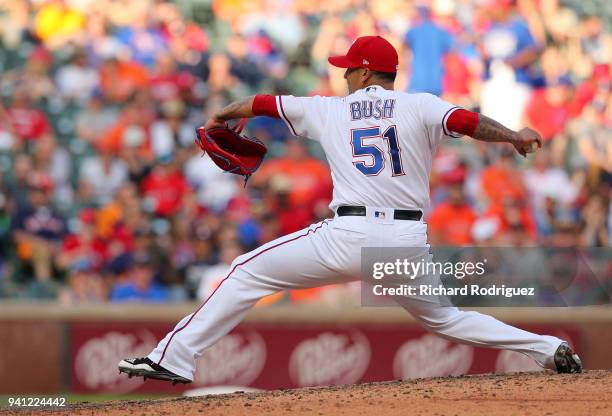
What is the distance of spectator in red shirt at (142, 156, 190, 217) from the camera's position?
1088cm

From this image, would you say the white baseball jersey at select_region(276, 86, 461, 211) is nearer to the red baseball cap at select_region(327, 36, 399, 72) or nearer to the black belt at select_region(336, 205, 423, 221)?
the black belt at select_region(336, 205, 423, 221)

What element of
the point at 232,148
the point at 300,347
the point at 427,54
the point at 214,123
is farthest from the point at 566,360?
the point at 427,54

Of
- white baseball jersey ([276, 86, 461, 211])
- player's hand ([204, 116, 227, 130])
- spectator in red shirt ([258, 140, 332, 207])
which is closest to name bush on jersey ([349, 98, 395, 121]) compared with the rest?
white baseball jersey ([276, 86, 461, 211])

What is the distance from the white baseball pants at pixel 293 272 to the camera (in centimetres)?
546

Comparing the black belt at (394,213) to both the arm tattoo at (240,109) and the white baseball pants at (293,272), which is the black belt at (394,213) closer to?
the white baseball pants at (293,272)

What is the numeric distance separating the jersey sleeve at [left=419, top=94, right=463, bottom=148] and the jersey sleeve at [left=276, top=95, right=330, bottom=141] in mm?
480

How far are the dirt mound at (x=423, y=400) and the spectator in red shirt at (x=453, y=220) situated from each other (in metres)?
3.66

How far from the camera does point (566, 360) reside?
5.97 meters

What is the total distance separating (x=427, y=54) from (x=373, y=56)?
22.2ft

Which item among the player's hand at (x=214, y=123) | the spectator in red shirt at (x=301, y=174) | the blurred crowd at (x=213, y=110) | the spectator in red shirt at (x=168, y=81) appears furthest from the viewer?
the spectator in red shirt at (x=168, y=81)

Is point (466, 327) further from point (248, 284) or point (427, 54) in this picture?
point (427, 54)

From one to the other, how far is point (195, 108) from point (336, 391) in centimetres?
660

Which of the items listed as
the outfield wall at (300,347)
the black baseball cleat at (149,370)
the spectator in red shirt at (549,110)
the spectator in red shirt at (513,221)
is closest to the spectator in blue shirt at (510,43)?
the spectator in red shirt at (549,110)

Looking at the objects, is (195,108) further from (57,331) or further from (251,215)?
(57,331)
